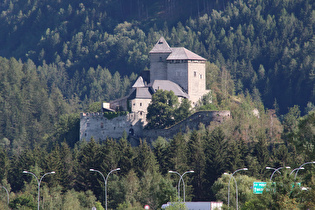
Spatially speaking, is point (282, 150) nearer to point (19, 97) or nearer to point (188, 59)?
point (188, 59)

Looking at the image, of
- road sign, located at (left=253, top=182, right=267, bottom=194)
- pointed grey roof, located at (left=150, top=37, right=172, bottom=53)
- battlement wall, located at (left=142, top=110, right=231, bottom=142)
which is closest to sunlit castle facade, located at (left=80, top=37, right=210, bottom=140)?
pointed grey roof, located at (left=150, top=37, right=172, bottom=53)

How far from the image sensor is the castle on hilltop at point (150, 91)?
12375 centimetres

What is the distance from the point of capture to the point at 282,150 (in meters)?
91.1

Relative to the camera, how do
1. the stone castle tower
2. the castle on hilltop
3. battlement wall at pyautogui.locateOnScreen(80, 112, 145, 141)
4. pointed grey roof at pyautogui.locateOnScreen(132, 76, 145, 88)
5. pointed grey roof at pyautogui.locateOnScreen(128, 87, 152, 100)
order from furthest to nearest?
pointed grey roof at pyautogui.locateOnScreen(132, 76, 145, 88) → the stone castle tower → pointed grey roof at pyautogui.locateOnScreen(128, 87, 152, 100) → the castle on hilltop → battlement wall at pyautogui.locateOnScreen(80, 112, 145, 141)

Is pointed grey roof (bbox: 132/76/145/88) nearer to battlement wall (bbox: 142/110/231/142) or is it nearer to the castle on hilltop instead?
the castle on hilltop

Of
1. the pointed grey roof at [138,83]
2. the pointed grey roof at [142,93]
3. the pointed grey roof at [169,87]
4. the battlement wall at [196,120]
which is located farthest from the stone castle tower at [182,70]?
the battlement wall at [196,120]

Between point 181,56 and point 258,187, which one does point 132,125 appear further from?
point 258,187

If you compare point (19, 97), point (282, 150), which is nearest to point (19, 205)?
point (282, 150)

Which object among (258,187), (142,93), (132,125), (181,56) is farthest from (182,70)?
(258,187)

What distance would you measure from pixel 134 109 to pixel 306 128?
56.4 m

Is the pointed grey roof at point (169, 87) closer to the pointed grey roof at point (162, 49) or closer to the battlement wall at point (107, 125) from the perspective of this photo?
the battlement wall at point (107, 125)

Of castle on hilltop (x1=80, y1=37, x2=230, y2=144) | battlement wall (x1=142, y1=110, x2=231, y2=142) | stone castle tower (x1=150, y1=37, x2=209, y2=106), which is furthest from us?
stone castle tower (x1=150, y1=37, x2=209, y2=106)

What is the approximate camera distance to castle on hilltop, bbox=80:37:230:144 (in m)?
124

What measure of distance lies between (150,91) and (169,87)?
9.27 ft
